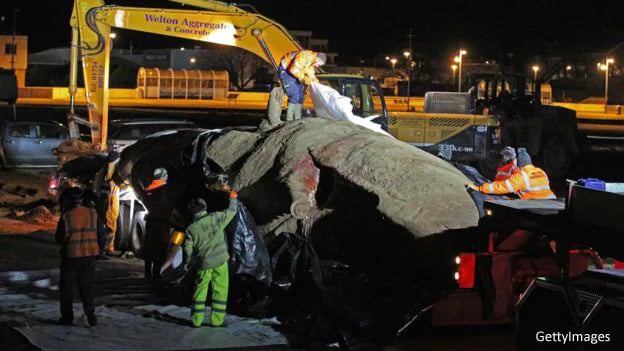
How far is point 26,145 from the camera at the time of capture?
23547 millimetres

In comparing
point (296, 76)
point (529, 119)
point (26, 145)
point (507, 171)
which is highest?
point (296, 76)

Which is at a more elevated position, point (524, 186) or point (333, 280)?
point (524, 186)

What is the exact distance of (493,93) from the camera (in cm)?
2473

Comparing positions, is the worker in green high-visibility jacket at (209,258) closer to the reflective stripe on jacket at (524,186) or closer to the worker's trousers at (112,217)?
the reflective stripe on jacket at (524,186)

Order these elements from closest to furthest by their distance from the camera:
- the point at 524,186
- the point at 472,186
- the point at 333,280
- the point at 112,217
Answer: the point at 333,280
the point at 524,186
the point at 472,186
the point at 112,217

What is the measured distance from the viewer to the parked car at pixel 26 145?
76.7 ft

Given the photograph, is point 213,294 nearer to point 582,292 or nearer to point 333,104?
point 582,292

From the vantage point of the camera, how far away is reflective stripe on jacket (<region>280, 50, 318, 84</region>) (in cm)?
1328

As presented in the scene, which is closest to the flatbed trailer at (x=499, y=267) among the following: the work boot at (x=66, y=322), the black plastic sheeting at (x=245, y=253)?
the black plastic sheeting at (x=245, y=253)

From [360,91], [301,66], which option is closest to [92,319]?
[301,66]

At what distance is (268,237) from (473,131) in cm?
1264

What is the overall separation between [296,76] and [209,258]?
541 cm

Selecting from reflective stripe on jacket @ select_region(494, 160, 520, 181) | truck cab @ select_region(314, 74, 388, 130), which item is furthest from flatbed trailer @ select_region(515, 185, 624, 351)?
truck cab @ select_region(314, 74, 388, 130)

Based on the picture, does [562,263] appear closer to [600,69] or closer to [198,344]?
[198,344]
